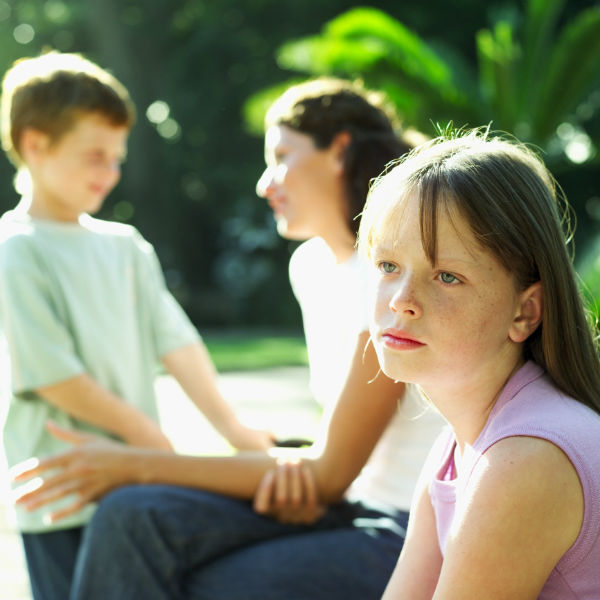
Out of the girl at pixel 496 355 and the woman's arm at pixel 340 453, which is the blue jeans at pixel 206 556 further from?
the girl at pixel 496 355

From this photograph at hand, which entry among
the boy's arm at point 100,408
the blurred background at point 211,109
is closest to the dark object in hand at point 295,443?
the boy's arm at point 100,408

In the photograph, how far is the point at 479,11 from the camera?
22062mm

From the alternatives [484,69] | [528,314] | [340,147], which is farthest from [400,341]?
[484,69]

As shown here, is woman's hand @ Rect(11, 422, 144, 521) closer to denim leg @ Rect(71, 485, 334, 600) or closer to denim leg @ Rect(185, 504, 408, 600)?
denim leg @ Rect(71, 485, 334, 600)

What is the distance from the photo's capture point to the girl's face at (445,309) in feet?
4.91

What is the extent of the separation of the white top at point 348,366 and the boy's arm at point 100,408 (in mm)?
551

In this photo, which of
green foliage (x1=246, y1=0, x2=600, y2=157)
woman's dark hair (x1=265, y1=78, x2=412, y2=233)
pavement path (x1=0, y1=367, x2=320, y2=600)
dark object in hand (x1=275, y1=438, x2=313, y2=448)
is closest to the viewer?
woman's dark hair (x1=265, y1=78, x2=412, y2=233)

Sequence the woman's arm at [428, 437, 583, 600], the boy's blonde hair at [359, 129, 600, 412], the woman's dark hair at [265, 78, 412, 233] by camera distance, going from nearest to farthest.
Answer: the woman's arm at [428, 437, 583, 600], the boy's blonde hair at [359, 129, 600, 412], the woman's dark hair at [265, 78, 412, 233]

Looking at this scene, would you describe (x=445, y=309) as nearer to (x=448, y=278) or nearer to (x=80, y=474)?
(x=448, y=278)

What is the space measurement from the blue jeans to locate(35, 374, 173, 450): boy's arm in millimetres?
637

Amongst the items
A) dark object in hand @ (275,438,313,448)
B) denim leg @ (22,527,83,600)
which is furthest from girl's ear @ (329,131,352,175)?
denim leg @ (22,527,83,600)

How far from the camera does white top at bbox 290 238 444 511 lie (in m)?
2.25

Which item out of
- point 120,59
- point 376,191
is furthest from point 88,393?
point 120,59

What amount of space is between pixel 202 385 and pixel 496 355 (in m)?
1.82
